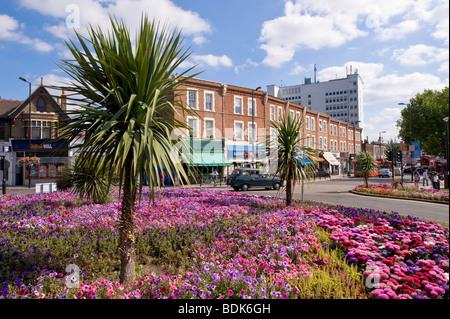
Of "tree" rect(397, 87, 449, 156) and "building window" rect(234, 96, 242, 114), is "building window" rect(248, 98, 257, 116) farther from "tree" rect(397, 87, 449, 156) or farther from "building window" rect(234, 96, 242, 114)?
"tree" rect(397, 87, 449, 156)

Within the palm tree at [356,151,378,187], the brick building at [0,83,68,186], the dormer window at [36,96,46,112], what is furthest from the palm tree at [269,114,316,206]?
the dormer window at [36,96,46,112]

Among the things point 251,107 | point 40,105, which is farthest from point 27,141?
point 251,107

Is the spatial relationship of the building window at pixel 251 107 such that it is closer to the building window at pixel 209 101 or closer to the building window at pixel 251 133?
the building window at pixel 251 133

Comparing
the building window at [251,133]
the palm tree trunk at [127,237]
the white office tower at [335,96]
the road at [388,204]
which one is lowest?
the road at [388,204]

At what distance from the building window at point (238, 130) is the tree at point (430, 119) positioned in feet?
92.2

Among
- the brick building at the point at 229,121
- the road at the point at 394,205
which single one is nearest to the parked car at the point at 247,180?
the brick building at the point at 229,121

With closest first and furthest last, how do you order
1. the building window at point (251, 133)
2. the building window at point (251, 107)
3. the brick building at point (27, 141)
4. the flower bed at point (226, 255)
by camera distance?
the flower bed at point (226, 255), the brick building at point (27, 141), the building window at point (251, 133), the building window at point (251, 107)

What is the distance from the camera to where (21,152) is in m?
33.2

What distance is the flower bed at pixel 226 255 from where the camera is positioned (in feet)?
11.8

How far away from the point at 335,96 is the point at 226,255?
112m

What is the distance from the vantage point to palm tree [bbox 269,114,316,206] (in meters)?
9.02

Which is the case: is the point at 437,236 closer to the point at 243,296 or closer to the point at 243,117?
the point at 243,296
